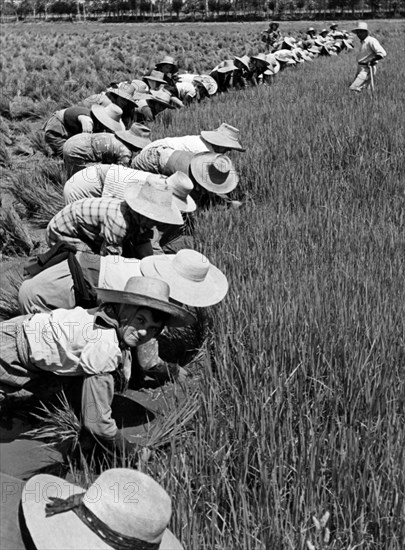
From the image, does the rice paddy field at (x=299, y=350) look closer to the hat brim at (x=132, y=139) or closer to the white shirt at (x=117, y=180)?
the white shirt at (x=117, y=180)

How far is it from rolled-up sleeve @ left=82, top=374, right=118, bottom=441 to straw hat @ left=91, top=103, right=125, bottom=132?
10.9 ft

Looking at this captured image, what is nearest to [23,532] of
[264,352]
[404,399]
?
[264,352]

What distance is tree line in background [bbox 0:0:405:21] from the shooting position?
54844 millimetres

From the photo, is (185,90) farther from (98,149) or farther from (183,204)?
(183,204)

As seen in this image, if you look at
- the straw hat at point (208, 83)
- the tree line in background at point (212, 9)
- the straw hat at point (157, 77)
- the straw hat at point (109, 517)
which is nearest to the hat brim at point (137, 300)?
the straw hat at point (109, 517)

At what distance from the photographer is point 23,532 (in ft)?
5.64

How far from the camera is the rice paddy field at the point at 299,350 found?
1853 millimetres

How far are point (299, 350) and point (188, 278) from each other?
1.78 feet

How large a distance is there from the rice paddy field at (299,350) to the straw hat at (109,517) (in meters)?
0.26

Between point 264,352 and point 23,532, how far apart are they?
115cm

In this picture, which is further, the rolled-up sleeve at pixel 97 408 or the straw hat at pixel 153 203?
the straw hat at pixel 153 203

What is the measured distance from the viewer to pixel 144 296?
2.20 meters

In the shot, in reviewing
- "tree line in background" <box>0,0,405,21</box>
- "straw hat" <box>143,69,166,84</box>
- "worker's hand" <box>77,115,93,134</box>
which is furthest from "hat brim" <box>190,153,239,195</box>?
"tree line in background" <box>0,0,405,21</box>

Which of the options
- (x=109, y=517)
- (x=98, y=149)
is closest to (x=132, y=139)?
(x=98, y=149)
